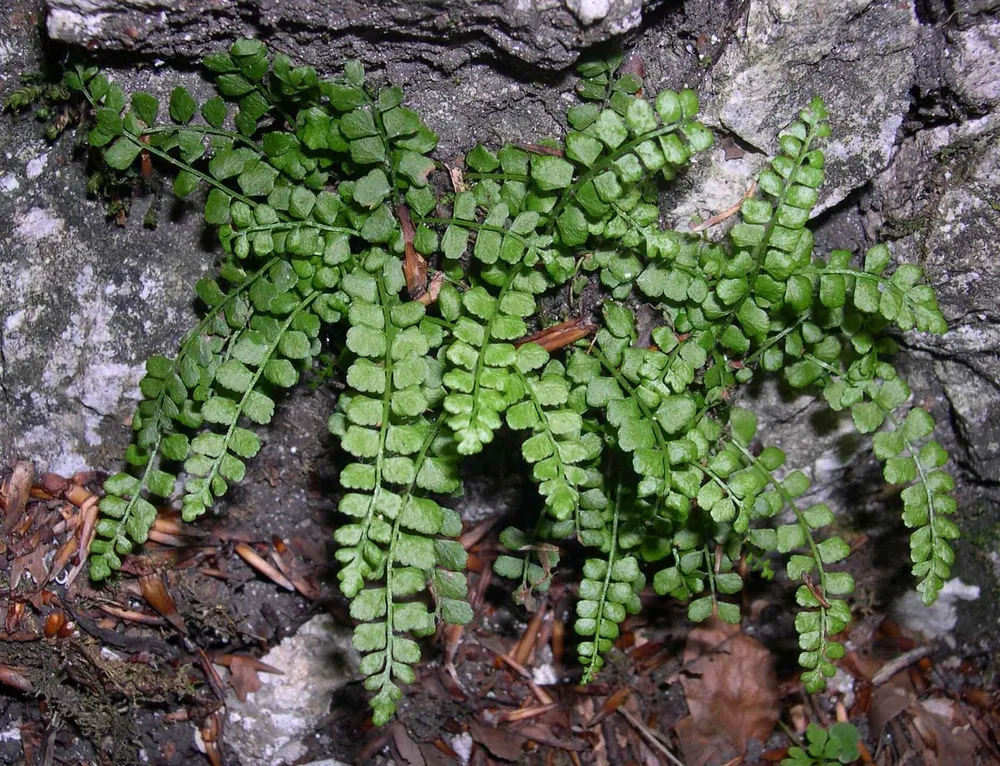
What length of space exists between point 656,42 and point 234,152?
4.12 feet

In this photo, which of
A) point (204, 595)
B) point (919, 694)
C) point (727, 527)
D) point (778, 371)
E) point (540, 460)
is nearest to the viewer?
point (540, 460)

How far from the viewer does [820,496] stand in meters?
3.47

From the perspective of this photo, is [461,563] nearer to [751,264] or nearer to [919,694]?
[751,264]

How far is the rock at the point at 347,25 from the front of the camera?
2252mm

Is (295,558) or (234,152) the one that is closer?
(234,152)

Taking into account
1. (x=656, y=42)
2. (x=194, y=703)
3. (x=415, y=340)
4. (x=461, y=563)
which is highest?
(x=656, y=42)

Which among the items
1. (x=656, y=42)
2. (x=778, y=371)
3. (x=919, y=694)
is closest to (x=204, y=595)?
(x=778, y=371)

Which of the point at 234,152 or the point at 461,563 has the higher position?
the point at 234,152

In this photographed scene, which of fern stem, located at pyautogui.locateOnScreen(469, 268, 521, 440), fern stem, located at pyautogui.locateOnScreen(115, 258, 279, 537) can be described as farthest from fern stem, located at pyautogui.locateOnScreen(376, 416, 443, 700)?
fern stem, located at pyautogui.locateOnScreen(115, 258, 279, 537)

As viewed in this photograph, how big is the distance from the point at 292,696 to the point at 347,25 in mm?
2439

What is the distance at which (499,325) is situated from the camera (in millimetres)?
2311

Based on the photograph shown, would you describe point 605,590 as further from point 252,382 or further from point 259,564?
point 259,564

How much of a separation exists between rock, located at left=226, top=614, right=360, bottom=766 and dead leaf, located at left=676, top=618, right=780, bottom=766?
139 cm

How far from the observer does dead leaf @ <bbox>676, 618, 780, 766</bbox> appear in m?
3.52
